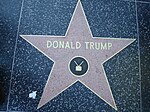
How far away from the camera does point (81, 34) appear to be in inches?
45.7

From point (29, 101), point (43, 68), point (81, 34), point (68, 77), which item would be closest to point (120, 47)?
point (81, 34)

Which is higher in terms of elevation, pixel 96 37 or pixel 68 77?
pixel 96 37

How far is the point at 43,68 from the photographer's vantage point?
1.10 m

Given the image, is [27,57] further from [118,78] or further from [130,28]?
[130,28]

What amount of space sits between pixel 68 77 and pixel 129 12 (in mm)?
578

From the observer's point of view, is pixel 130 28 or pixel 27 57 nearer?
pixel 27 57

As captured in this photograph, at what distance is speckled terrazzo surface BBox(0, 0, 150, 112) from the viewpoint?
3.53ft

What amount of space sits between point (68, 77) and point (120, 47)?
0.37 meters

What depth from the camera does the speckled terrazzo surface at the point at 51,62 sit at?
3.53 feet

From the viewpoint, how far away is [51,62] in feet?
3.65

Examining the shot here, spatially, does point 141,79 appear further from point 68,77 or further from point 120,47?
point 68,77

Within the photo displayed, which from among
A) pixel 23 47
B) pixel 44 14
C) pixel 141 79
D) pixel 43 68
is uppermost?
pixel 44 14

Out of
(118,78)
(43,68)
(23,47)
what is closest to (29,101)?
(43,68)

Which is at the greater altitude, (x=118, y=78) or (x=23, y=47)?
(x=23, y=47)
